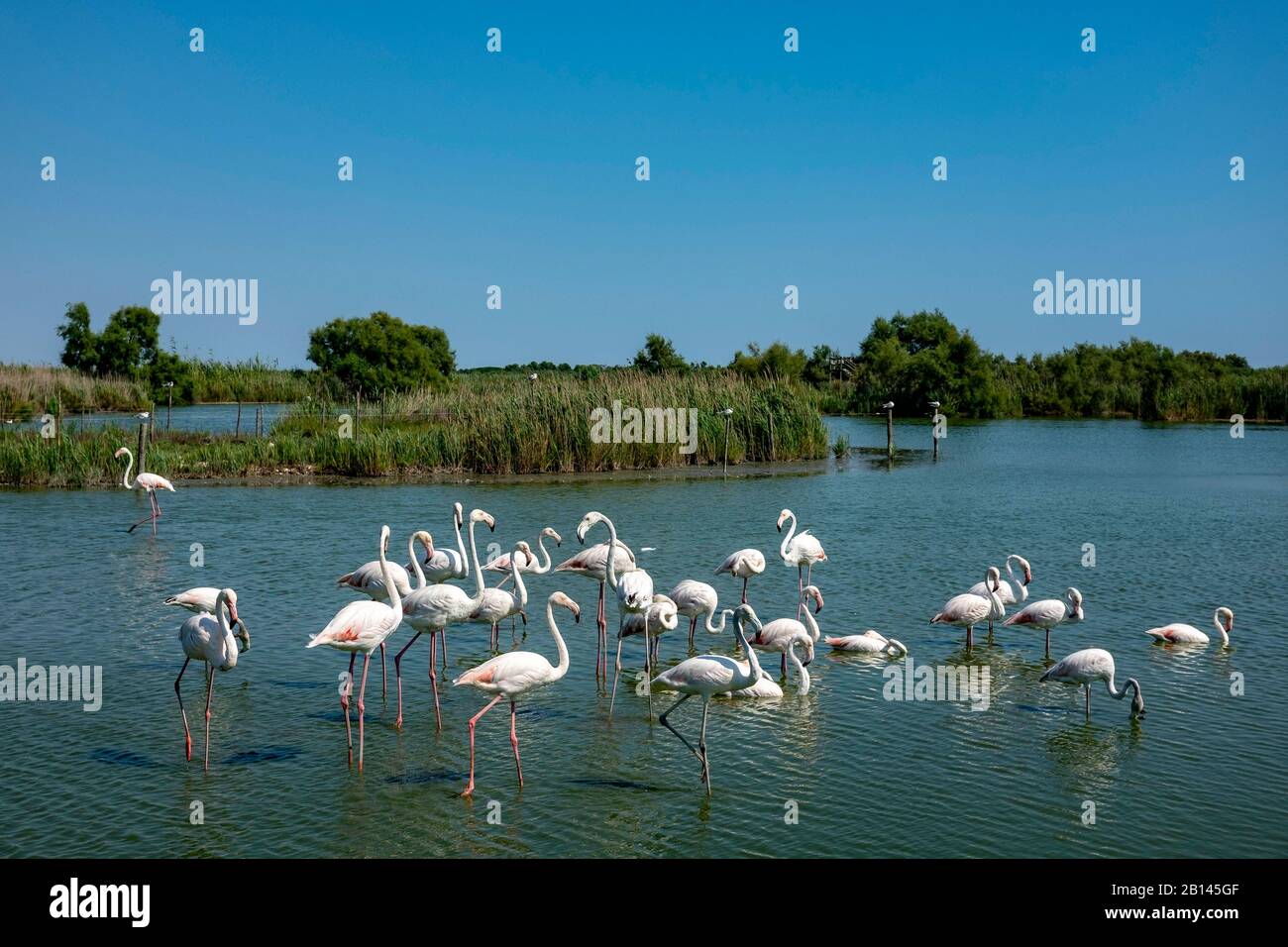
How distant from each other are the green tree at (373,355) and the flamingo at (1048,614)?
46.4m

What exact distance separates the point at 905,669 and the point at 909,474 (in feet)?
78.5

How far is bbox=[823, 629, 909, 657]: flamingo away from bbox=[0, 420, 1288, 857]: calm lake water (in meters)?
0.30

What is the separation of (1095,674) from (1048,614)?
6.97ft

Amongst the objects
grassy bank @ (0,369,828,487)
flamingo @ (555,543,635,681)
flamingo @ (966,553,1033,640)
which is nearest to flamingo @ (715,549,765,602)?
flamingo @ (555,543,635,681)

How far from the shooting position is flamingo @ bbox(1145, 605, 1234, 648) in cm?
1217

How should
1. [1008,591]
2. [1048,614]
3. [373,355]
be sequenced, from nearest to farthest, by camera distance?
[1048,614]
[1008,591]
[373,355]

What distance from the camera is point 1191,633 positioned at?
39.9ft

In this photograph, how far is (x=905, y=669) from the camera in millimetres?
11469

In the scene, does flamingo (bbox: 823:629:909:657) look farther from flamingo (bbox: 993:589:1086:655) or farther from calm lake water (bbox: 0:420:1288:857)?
flamingo (bbox: 993:589:1086:655)

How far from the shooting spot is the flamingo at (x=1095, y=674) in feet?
32.2

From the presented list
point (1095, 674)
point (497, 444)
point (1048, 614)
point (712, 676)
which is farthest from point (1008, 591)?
point (497, 444)

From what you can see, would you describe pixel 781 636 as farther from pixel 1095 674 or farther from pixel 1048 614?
pixel 1048 614

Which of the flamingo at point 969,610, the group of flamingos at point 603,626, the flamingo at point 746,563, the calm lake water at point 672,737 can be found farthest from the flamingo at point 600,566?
the flamingo at point 969,610
